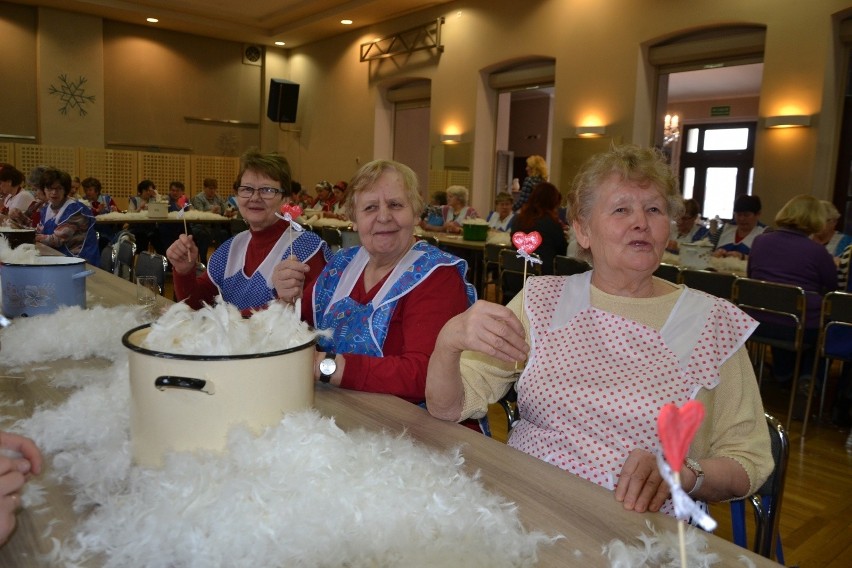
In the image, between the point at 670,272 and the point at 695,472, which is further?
the point at 670,272

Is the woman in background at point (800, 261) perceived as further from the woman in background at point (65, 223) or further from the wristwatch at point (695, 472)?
the woman in background at point (65, 223)

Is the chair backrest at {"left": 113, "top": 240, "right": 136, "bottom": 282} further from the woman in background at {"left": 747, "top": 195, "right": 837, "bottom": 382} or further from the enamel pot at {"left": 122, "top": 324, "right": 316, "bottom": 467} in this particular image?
the woman in background at {"left": 747, "top": 195, "right": 837, "bottom": 382}

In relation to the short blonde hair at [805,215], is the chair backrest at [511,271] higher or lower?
lower

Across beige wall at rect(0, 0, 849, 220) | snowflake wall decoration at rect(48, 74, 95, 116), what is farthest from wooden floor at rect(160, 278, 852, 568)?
snowflake wall decoration at rect(48, 74, 95, 116)

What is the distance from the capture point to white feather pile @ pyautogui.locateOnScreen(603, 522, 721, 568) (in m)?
0.75

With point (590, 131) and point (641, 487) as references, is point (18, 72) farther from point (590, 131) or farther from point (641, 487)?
point (641, 487)

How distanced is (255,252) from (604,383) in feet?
5.49

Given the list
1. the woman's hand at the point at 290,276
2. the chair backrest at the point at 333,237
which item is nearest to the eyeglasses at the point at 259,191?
the woman's hand at the point at 290,276

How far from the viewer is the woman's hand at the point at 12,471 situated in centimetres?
74

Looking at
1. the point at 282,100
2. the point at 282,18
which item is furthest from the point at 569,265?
the point at 282,100

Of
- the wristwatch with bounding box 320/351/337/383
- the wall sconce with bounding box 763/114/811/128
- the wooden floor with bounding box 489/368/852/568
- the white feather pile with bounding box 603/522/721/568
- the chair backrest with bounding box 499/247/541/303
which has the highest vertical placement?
the wall sconce with bounding box 763/114/811/128

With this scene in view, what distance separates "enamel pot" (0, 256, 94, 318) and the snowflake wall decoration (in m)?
13.1

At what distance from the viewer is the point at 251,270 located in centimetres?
263

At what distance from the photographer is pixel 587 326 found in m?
1.49
